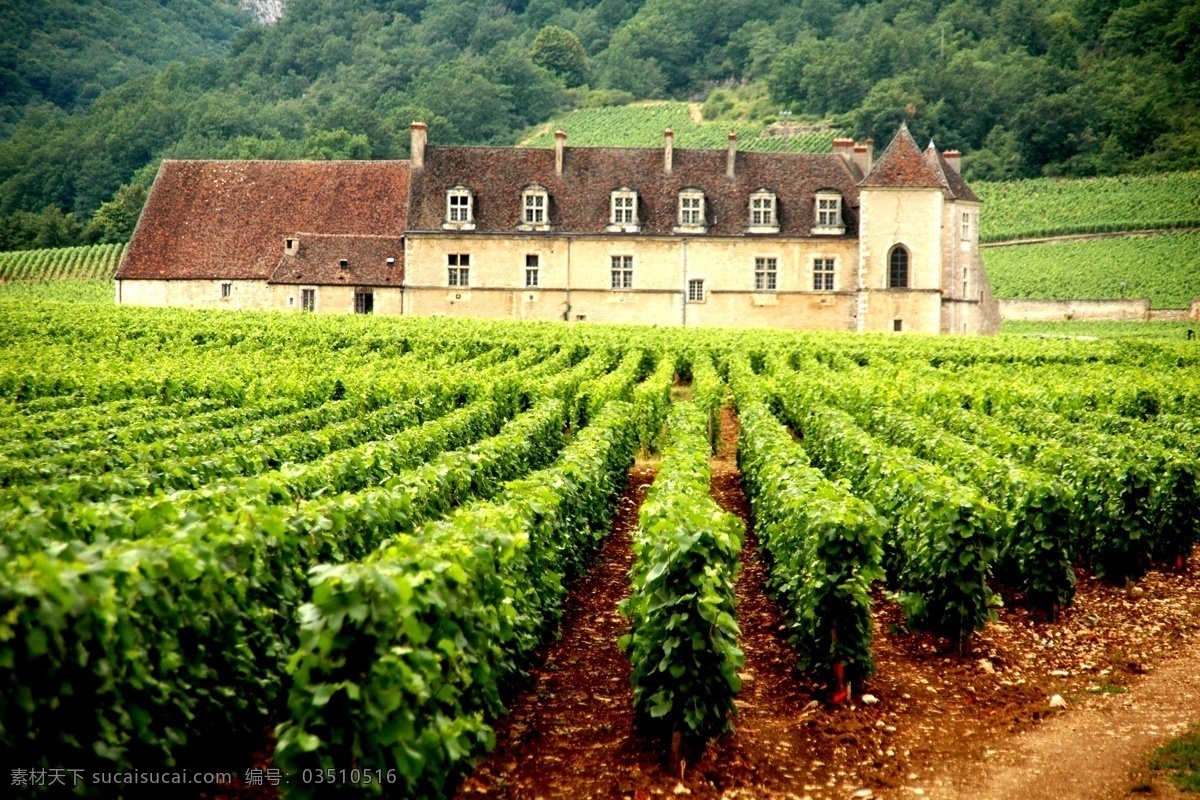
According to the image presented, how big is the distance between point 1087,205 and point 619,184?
152ft

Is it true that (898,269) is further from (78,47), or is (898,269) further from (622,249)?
(78,47)

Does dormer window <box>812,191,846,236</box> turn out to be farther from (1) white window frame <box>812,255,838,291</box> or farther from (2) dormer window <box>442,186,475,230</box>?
(2) dormer window <box>442,186,475,230</box>

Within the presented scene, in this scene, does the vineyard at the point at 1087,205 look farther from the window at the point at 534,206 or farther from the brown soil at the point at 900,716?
the brown soil at the point at 900,716

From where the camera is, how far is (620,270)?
46.1 m

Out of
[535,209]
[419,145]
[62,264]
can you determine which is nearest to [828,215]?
[535,209]

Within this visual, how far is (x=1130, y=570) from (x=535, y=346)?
20147 millimetres

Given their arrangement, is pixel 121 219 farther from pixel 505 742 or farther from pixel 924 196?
pixel 505 742

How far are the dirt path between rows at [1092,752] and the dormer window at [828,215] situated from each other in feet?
123

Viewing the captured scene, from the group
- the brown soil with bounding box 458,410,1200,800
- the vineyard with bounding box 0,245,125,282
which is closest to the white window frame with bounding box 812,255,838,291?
the brown soil with bounding box 458,410,1200,800

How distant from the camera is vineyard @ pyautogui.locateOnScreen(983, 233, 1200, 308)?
64688mm

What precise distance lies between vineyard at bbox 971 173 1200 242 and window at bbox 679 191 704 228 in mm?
38479

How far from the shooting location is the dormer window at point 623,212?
46000mm

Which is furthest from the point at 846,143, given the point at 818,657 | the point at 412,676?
the point at 412,676

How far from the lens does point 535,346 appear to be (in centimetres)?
3092
